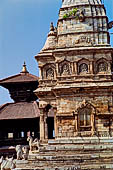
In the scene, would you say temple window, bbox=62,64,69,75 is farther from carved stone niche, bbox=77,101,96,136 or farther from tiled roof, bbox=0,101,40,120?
tiled roof, bbox=0,101,40,120

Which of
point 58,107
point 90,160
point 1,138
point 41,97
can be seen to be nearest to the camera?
point 90,160

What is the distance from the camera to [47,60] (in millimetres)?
34250

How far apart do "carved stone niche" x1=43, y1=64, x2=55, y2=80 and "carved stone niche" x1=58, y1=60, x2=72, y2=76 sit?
122 inches

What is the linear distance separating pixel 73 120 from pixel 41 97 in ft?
16.9

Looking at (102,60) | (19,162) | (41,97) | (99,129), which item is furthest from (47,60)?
(19,162)

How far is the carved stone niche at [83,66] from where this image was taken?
3038 centimetres

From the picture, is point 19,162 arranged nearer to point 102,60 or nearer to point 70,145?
point 70,145

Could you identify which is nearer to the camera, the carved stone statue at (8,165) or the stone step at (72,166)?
the stone step at (72,166)

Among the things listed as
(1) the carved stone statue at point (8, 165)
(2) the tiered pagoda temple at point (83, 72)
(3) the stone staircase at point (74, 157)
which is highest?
(2) the tiered pagoda temple at point (83, 72)

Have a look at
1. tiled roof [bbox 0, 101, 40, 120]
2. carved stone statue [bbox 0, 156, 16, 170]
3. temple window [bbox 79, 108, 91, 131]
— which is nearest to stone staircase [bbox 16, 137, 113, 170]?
carved stone statue [bbox 0, 156, 16, 170]

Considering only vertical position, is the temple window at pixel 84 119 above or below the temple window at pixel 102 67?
below

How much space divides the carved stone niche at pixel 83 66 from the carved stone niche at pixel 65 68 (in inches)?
25.8

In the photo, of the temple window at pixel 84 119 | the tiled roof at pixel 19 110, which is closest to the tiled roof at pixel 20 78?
the tiled roof at pixel 19 110

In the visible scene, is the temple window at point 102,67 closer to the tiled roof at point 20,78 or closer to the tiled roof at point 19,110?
the tiled roof at point 19,110
